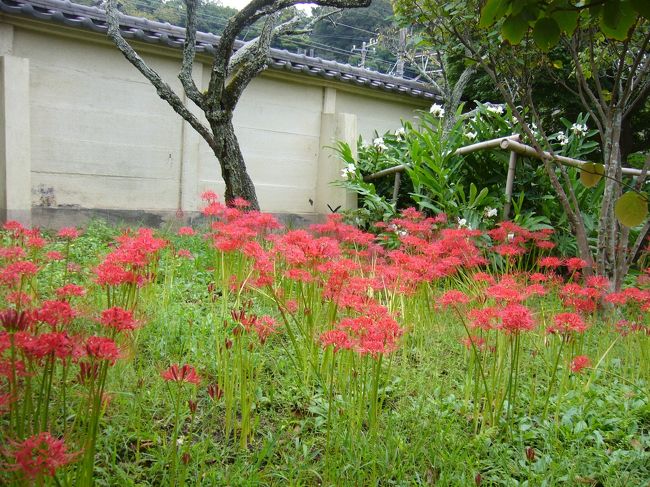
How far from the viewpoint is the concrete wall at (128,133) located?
6.18 meters

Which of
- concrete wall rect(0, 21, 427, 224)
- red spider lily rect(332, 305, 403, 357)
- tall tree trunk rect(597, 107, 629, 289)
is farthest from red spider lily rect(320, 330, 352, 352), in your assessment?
concrete wall rect(0, 21, 427, 224)

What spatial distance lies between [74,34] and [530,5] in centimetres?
659

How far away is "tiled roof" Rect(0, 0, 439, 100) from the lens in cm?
607

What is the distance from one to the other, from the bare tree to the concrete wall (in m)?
1.27

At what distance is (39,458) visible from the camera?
3.67 feet

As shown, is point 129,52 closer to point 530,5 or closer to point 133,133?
point 133,133

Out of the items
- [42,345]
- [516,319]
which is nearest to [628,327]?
[516,319]

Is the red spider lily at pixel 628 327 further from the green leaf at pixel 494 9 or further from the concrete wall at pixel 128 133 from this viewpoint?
the concrete wall at pixel 128 133

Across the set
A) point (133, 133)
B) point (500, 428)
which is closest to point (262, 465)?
point (500, 428)

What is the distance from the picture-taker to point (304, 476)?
6.05 feet

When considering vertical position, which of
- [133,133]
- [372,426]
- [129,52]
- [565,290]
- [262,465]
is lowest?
[262,465]

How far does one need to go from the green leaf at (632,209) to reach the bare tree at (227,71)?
4596 mm

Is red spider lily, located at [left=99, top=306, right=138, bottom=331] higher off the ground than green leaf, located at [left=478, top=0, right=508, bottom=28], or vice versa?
green leaf, located at [left=478, top=0, right=508, bottom=28]

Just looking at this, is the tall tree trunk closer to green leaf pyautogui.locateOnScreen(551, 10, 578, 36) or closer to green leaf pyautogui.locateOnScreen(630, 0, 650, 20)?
green leaf pyautogui.locateOnScreen(551, 10, 578, 36)
